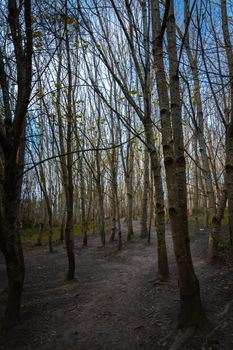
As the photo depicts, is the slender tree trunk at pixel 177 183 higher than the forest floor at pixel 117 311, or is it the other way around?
the slender tree trunk at pixel 177 183

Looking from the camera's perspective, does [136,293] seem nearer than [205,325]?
No

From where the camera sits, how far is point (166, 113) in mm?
3014

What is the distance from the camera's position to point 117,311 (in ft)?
11.9

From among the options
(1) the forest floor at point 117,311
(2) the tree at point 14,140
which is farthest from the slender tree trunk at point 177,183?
(2) the tree at point 14,140

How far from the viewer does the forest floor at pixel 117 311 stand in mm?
2707

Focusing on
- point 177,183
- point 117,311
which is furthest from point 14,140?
point 117,311

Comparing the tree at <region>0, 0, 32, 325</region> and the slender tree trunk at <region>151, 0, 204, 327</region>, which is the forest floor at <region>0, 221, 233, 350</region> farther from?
the tree at <region>0, 0, 32, 325</region>

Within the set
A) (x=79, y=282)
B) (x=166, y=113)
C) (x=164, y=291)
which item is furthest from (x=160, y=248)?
(x=166, y=113)

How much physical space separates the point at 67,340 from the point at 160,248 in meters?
2.37

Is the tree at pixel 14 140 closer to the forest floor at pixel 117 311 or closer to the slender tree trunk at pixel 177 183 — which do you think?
the forest floor at pixel 117 311

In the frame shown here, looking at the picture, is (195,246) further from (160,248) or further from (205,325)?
(205,325)

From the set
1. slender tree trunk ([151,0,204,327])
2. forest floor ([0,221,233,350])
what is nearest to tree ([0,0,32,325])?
forest floor ([0,221,233,350])

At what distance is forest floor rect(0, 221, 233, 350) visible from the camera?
2.71 meters

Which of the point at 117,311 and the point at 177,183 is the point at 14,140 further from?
the point at 117,311
